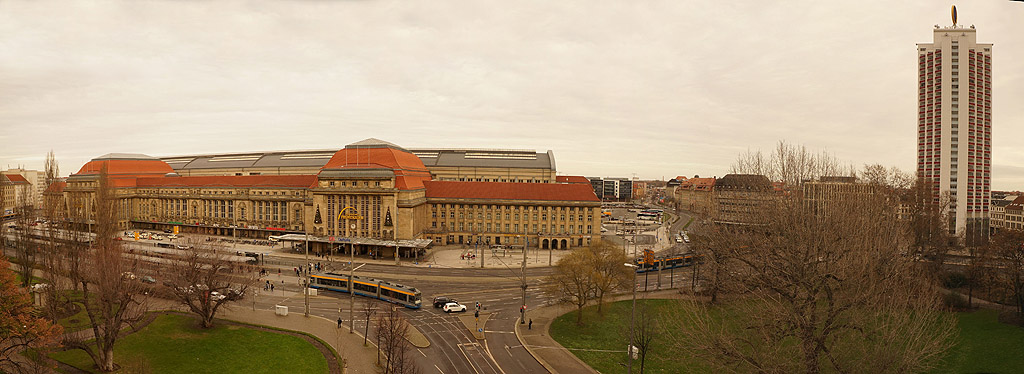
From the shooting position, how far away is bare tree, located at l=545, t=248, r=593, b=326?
162 feet

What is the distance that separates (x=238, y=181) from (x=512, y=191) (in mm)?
74317

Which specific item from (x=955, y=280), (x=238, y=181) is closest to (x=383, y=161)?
(x=238, y=181)

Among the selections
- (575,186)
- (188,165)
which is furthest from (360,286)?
(188,165)

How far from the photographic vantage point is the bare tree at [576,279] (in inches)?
1944

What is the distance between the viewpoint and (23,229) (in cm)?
6431

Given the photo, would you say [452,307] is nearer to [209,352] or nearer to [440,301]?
[440,301]

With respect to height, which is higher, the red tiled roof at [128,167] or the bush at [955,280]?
the red tiled roof at [128,167]

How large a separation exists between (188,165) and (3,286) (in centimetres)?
16208

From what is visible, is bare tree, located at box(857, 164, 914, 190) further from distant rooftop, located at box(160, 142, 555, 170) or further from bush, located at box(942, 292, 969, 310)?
distant rooftop, located at box(160, 142, 555, 170)

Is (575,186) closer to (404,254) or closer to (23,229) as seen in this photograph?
(404,254)

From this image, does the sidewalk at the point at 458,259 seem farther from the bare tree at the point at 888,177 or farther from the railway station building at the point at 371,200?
the bare tree at the point at 888,177

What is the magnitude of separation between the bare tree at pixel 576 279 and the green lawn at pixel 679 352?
2.89 metres

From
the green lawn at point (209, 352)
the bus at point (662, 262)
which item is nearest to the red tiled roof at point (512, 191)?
the bus at point (662, 262)

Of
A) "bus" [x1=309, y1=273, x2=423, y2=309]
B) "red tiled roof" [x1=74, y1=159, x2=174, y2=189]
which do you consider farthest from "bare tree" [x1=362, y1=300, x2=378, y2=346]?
"red tiled roof" [x1=74, y1=159, x2=174, y2=189]
